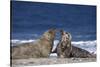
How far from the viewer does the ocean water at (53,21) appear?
224 centimetres

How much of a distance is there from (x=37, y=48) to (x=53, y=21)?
340 mm

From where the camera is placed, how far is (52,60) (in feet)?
7.75

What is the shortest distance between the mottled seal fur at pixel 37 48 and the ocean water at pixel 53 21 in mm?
44

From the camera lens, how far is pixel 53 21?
7.81 ft

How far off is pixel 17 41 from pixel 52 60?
43cm

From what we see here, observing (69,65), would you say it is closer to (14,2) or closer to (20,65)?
(20,65)

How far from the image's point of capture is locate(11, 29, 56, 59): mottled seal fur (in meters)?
2.24

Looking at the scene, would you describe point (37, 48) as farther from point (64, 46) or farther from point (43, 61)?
point (64, 46)

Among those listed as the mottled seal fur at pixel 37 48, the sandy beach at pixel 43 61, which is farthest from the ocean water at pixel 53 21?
the sandy beach at pixel 43 61

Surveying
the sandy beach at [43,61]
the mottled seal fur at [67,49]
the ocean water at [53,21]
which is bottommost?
the sandy beach at [43,61]

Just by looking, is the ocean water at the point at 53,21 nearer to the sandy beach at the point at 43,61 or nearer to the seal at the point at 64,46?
the seal at the point at 64,46

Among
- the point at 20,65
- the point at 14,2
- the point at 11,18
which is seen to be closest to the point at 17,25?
the point at 11,18

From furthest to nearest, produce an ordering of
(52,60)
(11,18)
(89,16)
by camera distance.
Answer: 1. (89,16)
2. (52,60)
3. (11,18)

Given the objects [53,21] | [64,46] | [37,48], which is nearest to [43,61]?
[37,48]
